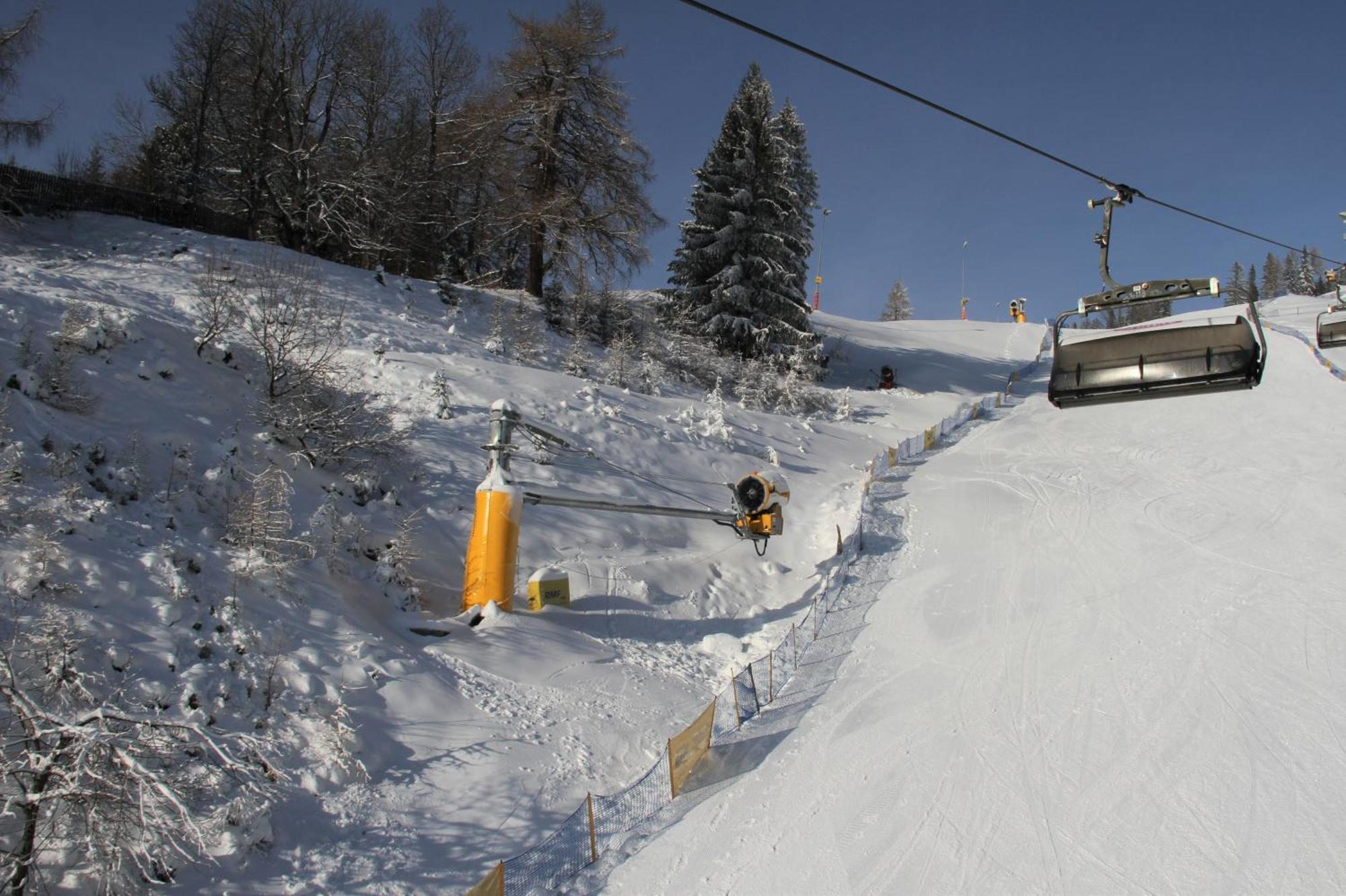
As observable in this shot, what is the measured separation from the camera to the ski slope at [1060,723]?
7.83 meters

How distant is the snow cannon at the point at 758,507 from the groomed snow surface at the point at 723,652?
2.13 meters

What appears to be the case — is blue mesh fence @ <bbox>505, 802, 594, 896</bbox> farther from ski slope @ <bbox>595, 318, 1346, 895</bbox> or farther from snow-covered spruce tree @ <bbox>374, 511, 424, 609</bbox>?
snow-covered spruce tree @ <bbox>374, 511, 424, 609</bbox>

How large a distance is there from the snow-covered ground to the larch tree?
23.8ft

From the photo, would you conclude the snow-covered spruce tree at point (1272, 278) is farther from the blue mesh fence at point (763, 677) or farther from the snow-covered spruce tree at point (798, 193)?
the blue mesh fence at point (763, 677)

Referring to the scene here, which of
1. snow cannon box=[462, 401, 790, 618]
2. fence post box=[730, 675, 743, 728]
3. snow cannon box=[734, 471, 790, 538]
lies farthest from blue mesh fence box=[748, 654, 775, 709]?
snow cannon box=[462, 401, 790, 618]

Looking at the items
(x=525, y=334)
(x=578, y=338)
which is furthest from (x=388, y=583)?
(x=578, y=338)

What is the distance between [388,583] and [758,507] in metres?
6.08

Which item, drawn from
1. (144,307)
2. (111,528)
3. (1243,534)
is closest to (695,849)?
(111,528)

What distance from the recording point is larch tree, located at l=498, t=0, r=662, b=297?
2622 cm

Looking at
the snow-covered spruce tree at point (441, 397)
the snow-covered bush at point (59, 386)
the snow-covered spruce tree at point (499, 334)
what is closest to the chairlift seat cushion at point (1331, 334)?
the snow-covered spruce tree at point (441, 397)

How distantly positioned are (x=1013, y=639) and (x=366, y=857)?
36.5ft

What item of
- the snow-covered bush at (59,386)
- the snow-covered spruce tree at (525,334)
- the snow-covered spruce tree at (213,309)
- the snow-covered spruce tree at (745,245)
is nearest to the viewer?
the snow-covered bush at (59,386)

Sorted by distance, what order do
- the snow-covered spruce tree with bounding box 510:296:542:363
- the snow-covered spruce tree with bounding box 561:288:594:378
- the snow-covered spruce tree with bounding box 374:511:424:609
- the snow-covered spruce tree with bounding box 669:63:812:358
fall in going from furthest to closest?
the snow-covered spruce tree with bounding box 669:63:812:358 < the snow-covered spruce tree with bounding box 561:288:594:378 < the snow-covered spruce tree with bounding box 510:296:542:363 < the snow-covered spruce tree with bounding box 374:511:424:609

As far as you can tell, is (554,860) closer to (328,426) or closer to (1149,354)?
(328,426)
